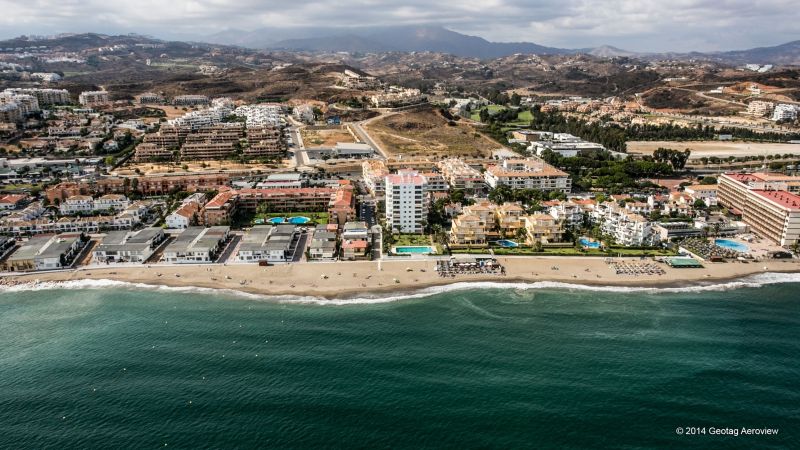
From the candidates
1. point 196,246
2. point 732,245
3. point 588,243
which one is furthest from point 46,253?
point 732,245

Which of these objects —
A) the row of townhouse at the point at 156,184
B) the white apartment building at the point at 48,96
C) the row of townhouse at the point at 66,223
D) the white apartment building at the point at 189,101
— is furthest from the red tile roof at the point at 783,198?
the white apartment building at the point at 48,96

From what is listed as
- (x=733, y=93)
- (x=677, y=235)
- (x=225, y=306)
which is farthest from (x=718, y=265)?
(x=733, y=93)

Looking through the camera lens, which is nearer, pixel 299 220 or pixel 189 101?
pixel 299 220

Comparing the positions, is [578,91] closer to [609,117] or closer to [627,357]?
[609,117]

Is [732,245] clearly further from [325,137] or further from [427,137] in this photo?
[325,137]

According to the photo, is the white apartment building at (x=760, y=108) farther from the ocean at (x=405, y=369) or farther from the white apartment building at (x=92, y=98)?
the white apartment building at (x=92, y=98)
